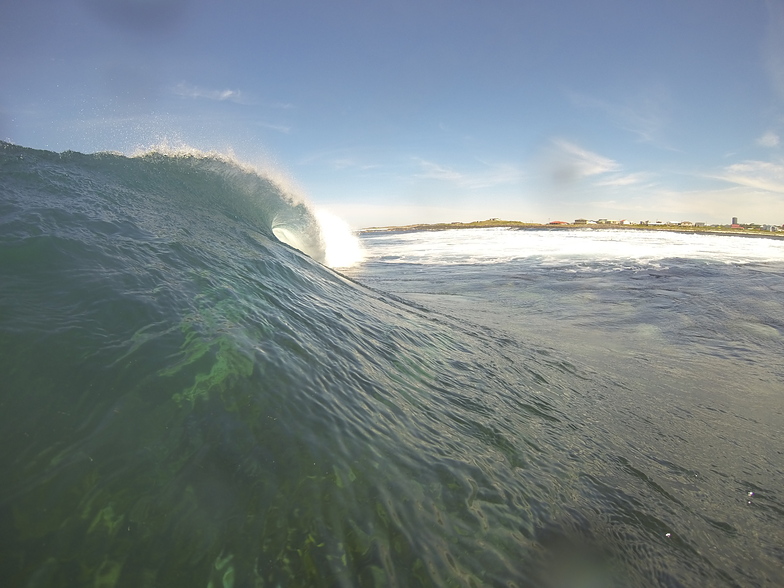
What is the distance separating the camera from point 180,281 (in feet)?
14.8

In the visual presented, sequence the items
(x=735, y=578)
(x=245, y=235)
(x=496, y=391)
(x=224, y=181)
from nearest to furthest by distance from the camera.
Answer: (x=735, y=578), (x=496, y=391), (x=245, y=235), (x=224, y=181)

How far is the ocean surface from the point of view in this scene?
6.37 feet

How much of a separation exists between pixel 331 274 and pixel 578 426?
22.3 ft

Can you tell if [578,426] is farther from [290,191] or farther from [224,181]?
[290,191]

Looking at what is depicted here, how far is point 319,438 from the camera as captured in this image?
8.98 feet

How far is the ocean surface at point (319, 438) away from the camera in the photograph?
6.37 feet

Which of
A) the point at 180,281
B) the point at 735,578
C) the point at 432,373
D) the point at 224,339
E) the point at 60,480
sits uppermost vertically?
the point at 180,281

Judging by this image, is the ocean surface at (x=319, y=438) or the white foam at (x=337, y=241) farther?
the white foam at (x=337, y=241)

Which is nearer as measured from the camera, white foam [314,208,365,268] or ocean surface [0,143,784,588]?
ocean surface [0,143,784,588]

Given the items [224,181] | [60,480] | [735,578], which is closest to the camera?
[60,480]

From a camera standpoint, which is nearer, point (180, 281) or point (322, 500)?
point (322, 500)

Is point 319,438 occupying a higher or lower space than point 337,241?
lower

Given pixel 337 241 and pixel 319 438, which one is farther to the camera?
pixel 337 241

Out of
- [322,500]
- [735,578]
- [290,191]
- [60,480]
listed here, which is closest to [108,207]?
[60,480]
